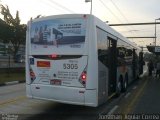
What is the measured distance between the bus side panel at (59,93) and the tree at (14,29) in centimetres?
3626

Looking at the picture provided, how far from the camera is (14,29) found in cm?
4903

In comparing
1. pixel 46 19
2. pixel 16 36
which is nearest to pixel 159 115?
pixel 46 19

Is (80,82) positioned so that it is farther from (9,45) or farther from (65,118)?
(9,45)

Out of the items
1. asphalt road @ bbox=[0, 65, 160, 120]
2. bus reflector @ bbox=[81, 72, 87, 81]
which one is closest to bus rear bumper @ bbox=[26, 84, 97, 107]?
bus reflector @ bbox=[81, 72, 87, 81]

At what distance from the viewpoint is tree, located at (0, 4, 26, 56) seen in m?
48.7

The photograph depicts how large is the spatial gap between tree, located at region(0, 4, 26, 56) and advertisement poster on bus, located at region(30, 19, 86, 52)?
118 feet

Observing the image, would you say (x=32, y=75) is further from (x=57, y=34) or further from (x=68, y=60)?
(x=57, y=34)

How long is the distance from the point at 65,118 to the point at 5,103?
3926 millimetres

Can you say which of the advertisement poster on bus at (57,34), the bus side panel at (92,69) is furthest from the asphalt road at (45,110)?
the advertisement poster on bus at (57,34)

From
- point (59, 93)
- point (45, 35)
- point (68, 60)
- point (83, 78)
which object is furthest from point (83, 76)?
point (45, 35)

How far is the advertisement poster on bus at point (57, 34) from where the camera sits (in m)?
12.0

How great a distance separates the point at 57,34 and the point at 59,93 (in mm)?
1906

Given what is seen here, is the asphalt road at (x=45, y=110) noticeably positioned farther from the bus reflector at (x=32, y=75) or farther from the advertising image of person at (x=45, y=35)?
the advertising image of person at (x=45, y=35)

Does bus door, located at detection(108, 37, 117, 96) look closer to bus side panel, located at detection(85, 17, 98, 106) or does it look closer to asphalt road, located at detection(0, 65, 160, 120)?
asphalt road, located at detection(0, 65, 160, 120)
